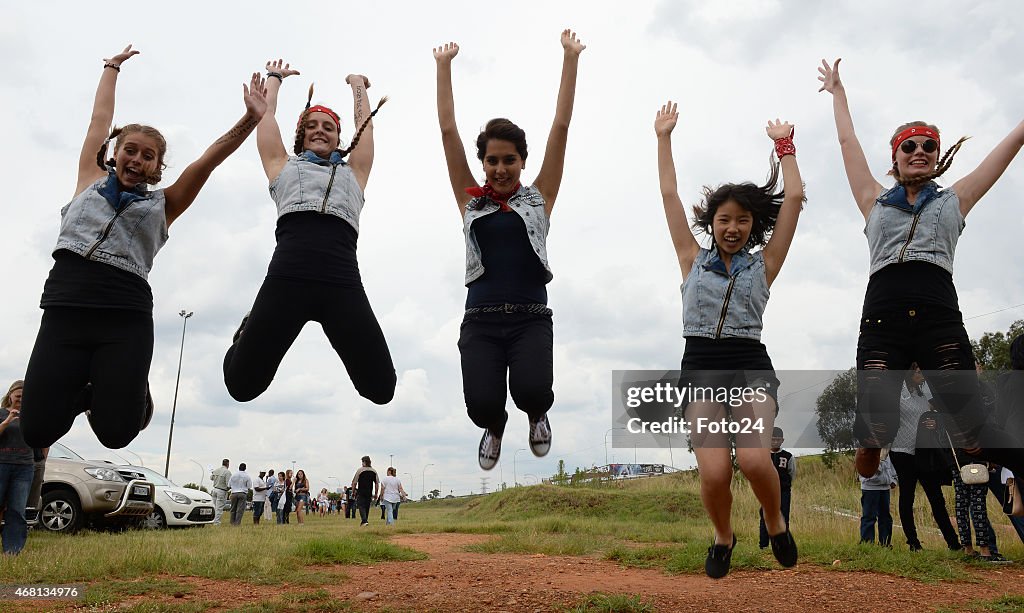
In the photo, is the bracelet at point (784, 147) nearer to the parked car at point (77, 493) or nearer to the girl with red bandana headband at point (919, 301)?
the girl with red bandana headband at point (919, 301)

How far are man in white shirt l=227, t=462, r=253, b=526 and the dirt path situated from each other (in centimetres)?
1106

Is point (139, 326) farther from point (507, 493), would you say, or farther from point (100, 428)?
point (507, 493)

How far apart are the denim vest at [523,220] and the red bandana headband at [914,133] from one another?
2529 millimetres

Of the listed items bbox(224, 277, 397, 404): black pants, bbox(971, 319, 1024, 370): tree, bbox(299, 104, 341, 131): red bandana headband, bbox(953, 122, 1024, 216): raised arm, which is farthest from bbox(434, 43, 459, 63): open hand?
bbox(971, 319, 1024, 370): tree

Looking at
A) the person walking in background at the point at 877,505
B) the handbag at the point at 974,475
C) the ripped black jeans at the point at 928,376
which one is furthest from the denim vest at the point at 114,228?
the person walking in background at the point at 877,505

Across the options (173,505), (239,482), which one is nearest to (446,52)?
(173,505)

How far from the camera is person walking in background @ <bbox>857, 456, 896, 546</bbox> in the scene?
10023 millimetres

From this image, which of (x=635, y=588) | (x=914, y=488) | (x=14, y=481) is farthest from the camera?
(x=914, y=488)

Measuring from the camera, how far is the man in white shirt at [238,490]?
19547 millimetres

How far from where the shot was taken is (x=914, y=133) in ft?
17.1

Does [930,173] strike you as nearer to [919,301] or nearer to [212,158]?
[919,301]

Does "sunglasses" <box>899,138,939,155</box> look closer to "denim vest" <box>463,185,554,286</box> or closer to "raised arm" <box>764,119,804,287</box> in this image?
"raised arm" <box>764,119,804,287</box>

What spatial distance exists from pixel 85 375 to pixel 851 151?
218 inches

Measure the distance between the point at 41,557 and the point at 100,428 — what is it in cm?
522
